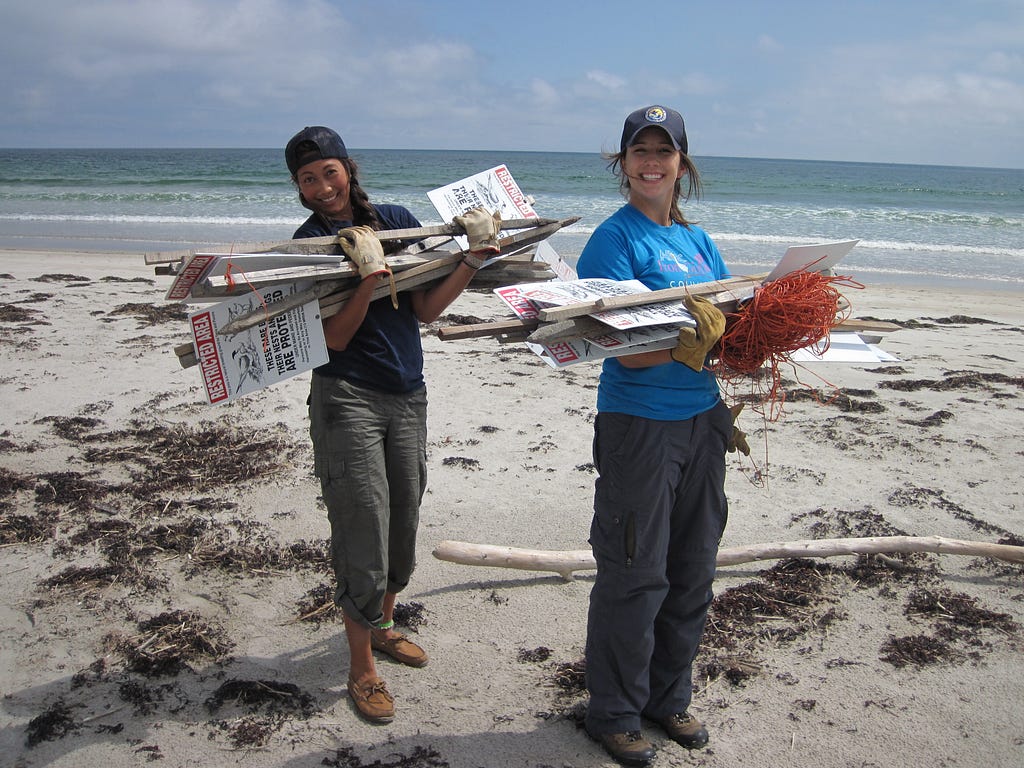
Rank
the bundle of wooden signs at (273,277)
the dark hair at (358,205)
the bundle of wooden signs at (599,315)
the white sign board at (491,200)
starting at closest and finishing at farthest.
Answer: the bundle of wooden signs at (599,315) → the bundle of wooden signs at (273,277) → the dark hair at (358,205) → the white sign board at (491,200)

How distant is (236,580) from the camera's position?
3.63 metres

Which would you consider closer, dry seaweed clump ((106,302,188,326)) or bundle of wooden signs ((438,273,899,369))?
bundle of wooden signs ((438,273,899,369))

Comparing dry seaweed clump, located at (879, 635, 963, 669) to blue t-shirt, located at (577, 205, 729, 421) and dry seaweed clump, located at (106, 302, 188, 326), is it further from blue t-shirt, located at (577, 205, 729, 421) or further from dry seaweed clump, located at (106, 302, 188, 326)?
dry seaweed clump, located at (106, 302, 188, 326)

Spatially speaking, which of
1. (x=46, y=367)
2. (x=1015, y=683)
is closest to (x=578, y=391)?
(x=1015, y=683)

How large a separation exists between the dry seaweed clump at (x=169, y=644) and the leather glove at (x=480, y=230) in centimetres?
196

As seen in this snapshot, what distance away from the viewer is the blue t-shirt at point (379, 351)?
104 inches

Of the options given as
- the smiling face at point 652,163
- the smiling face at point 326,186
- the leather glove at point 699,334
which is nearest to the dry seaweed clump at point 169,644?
the smiling face at point 326,186

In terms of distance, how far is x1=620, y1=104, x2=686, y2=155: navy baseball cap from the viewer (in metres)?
2.41

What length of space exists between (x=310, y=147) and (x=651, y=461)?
156cm

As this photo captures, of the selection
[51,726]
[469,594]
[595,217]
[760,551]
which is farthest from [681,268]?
[595,217]

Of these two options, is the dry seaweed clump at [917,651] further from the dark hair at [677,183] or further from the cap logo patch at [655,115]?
the cap logo patch at [655,115]

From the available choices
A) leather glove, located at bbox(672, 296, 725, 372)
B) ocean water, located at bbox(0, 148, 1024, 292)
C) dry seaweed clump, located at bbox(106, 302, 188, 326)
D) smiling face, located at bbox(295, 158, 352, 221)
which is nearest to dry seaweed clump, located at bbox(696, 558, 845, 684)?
leather glove, located at bbox(672, 296, 725, 372)

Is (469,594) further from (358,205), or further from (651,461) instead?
(358,205)

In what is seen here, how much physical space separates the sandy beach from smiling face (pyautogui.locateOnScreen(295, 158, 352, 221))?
1.81 meters
